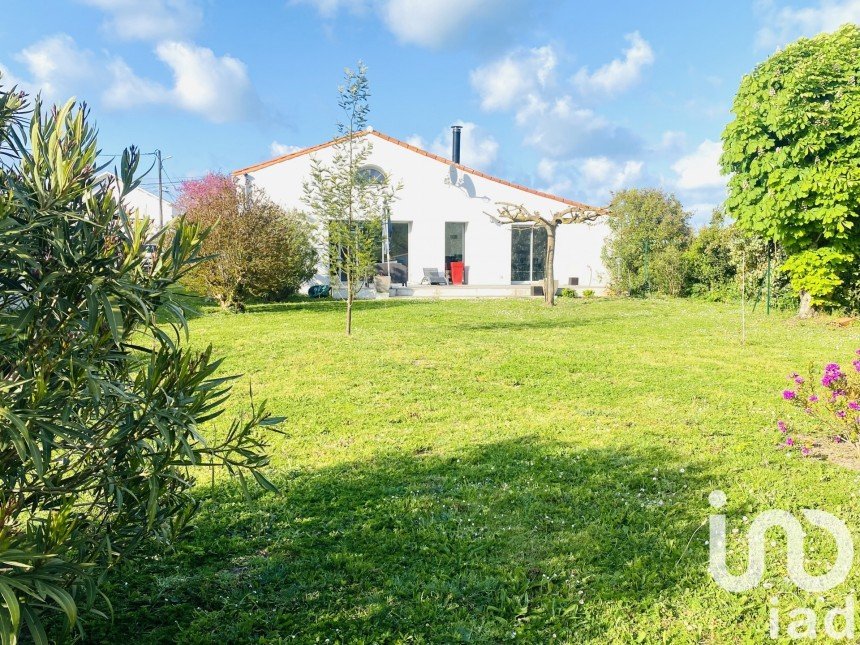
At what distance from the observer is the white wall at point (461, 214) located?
27.6 m

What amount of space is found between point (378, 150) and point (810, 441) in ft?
79.7

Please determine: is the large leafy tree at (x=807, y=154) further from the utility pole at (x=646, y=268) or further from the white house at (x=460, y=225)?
the white house at (x=460, y=225)

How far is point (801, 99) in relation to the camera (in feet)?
50.2

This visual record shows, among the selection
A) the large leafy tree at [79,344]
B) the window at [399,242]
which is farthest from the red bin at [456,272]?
the large leafy tree at [79,344]

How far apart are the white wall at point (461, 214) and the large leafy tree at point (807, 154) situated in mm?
11910

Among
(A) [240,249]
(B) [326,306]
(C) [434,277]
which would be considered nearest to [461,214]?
(C) [434,277]

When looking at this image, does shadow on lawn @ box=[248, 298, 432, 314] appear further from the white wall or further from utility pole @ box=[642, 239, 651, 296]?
utility pole @ box=[642, 239, 651, 296]

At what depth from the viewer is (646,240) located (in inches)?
990

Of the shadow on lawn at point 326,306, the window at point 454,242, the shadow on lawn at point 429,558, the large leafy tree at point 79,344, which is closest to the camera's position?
the large leafy tree at point 79,344

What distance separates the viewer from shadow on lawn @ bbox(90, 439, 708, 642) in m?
3.38

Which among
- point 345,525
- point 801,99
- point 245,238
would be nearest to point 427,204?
point 245,238

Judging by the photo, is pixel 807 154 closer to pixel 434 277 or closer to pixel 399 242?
pixel 434 277

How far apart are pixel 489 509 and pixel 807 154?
1526 cm

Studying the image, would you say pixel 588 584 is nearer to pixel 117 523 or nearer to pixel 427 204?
pixel 117 523
